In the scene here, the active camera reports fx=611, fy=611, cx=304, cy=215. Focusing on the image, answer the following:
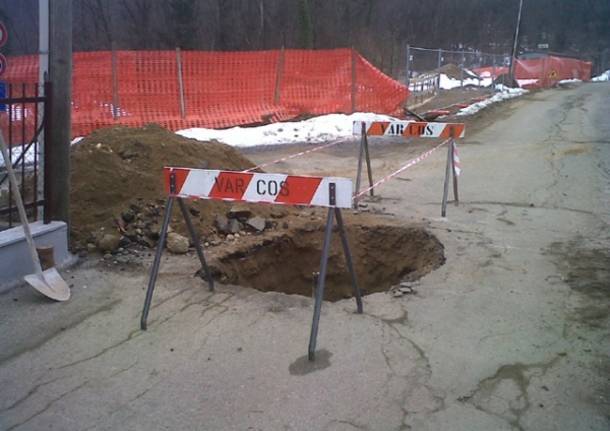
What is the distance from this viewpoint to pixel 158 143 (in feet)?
26.8

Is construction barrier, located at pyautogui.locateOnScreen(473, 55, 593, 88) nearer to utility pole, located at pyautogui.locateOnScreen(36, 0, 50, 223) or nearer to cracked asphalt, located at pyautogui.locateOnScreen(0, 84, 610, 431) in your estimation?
cracked asphalt, located at pyautogui.locateOnScreen(0, 84, 610, 431)

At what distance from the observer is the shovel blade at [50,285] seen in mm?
5363

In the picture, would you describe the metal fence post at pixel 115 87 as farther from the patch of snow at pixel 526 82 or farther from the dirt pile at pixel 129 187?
the patch of snow at pixel 526 82

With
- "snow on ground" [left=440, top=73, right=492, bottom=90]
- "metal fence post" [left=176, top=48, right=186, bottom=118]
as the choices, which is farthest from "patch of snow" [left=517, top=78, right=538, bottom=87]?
"metal fence post" [left=176, top=48, right=186, bottom=118]

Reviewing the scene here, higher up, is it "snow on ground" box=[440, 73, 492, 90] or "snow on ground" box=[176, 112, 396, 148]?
"snow on ground" box=[440, 73, 492, 90]

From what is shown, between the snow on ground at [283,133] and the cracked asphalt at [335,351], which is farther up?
the snow on ground at [283,133]

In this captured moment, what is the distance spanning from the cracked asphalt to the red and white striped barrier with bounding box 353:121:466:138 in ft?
5.59

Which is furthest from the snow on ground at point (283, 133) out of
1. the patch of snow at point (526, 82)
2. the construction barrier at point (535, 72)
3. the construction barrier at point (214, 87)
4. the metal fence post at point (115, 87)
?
the patch of snow at point (526, 82)

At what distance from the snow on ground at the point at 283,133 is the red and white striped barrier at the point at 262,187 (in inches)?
402

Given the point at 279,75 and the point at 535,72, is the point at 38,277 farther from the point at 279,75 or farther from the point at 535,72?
the point at 535,72

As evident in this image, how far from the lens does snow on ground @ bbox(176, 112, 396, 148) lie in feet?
50.5

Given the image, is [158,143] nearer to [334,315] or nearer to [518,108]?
[334,315]

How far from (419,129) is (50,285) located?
533cm

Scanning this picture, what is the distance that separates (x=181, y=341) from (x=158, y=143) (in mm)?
4164
